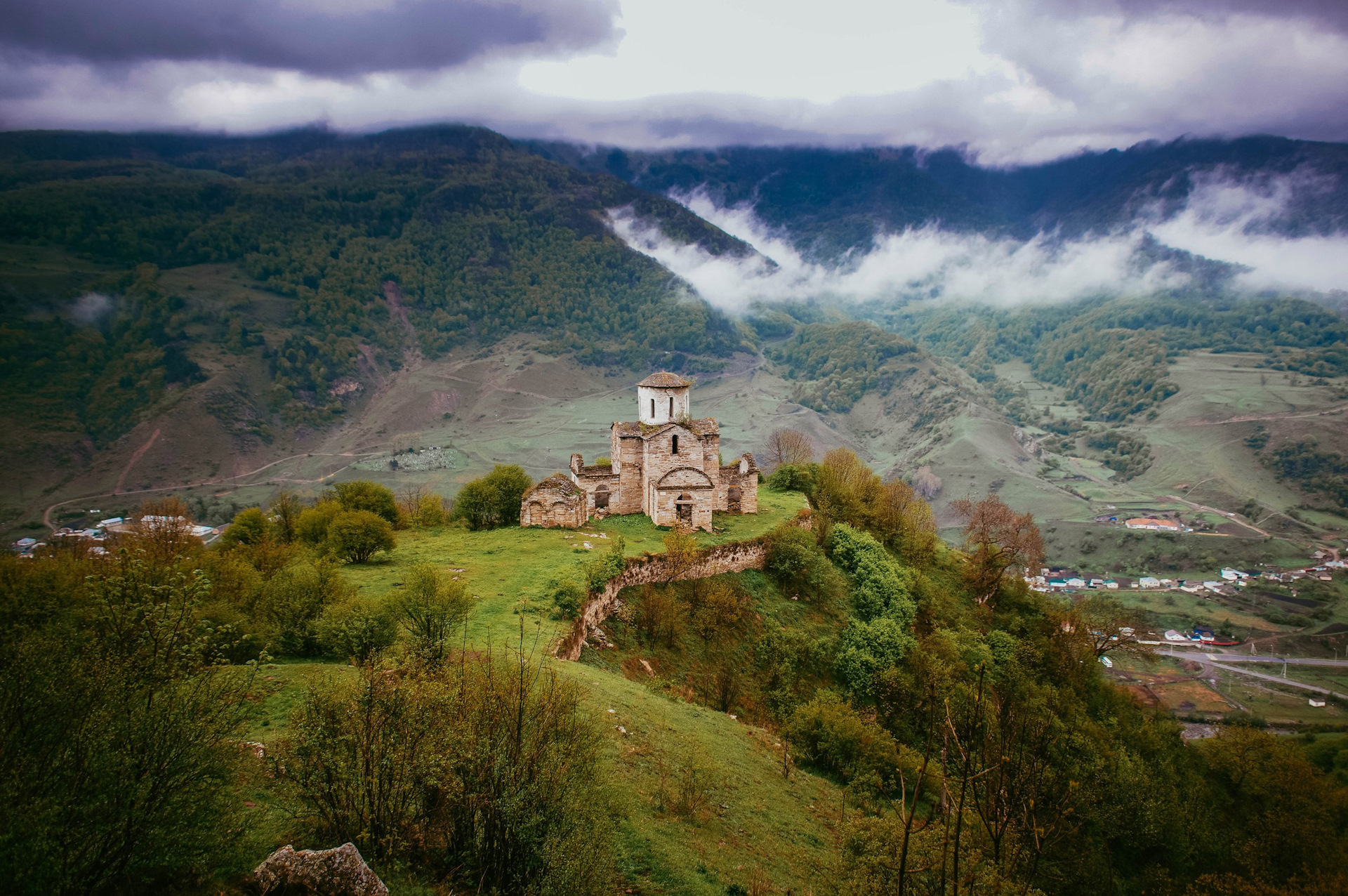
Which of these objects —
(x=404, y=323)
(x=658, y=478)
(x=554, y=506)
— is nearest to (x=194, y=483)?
(x=404, y=323)

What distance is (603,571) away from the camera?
1054 inches

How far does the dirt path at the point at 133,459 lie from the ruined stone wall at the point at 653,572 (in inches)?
3961

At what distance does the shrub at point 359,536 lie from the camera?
29.7 m

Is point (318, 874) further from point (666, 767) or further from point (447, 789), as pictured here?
point (666, 767)

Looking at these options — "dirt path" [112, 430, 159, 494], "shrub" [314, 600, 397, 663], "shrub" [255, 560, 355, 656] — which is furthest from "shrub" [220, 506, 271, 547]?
"dirt path" [112, 430, 159, 494]

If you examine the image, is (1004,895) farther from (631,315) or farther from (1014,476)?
(631,315)

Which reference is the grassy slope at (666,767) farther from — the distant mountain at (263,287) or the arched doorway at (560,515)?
the distant mountain at (263,287)

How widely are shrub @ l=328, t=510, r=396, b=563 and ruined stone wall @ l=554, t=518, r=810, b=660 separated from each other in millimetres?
11512

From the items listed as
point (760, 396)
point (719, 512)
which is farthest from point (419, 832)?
point (760, 396)

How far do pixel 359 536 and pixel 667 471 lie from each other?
15.8m

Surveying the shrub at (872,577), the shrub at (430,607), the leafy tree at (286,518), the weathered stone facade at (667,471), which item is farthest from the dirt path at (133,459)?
the shrub at (872,577)

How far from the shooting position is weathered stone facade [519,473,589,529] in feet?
119

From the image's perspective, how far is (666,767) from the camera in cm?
1686

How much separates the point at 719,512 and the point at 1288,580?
321ft
